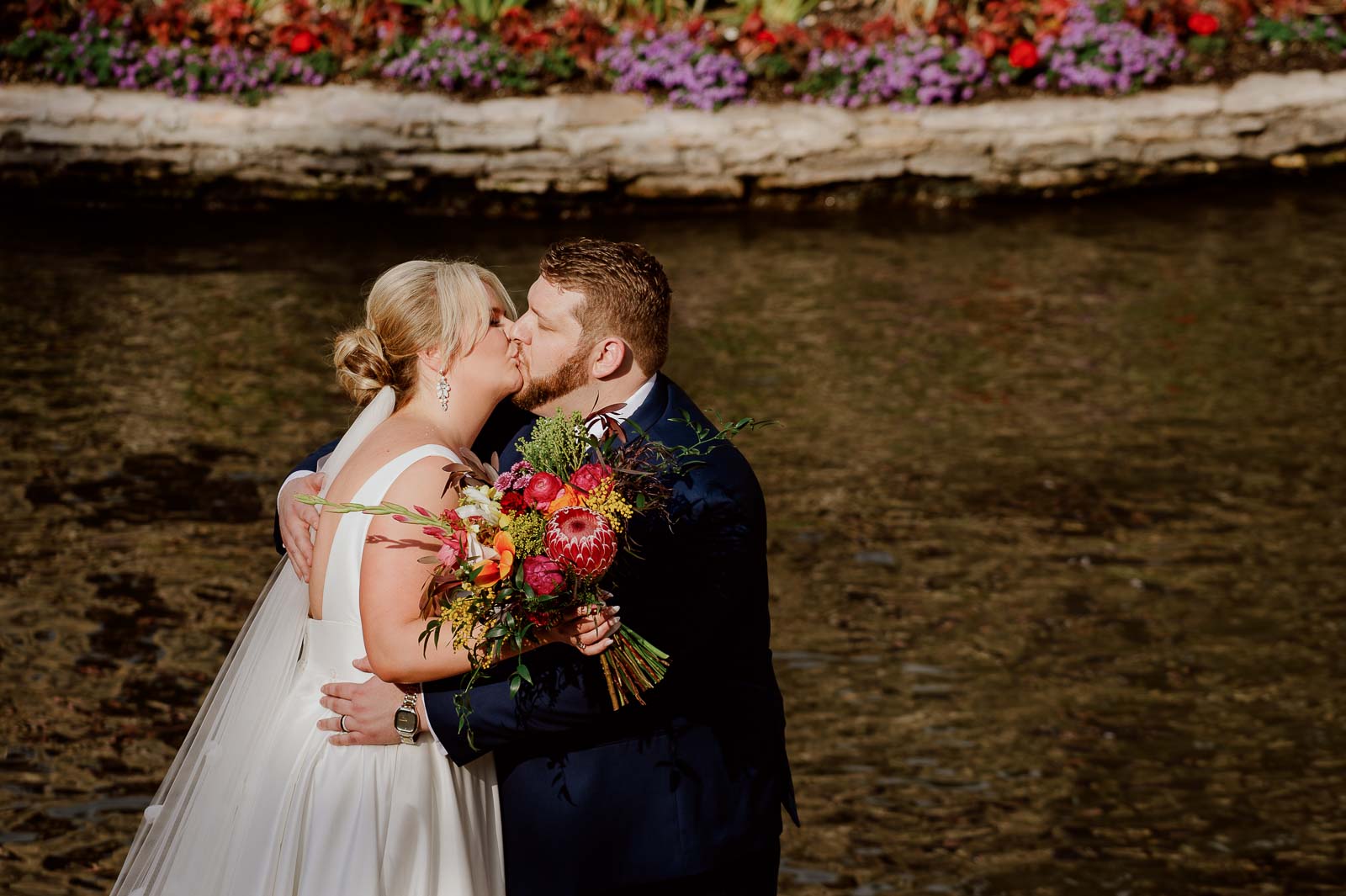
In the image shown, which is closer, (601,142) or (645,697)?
(645,697)

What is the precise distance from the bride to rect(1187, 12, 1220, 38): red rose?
12.7 meters

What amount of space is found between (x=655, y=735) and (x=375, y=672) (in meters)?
0.60

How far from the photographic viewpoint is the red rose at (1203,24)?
14.3m

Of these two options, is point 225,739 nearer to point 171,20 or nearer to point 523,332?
point 523,332

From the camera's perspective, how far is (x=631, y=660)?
112 inches

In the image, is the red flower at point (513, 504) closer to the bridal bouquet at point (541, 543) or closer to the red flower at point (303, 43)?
the bridal bouquet at point (541, 543)

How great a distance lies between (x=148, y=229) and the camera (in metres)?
13.1

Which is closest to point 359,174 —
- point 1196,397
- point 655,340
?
point 1196,397

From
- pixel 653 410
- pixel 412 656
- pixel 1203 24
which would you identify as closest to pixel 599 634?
pixel 412 656

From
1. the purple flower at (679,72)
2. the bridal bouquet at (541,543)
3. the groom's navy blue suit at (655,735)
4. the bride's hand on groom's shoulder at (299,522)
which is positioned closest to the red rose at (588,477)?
the bridal bouquet at (541,543)

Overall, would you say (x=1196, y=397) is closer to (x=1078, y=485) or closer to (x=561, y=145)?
(x=1078, y=485)

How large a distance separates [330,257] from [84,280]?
1871mm

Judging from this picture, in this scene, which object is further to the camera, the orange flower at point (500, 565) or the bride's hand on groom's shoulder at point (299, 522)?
the bride's hand on groom's shoulder at point (299, 522)

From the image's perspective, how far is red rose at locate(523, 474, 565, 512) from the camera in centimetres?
272
